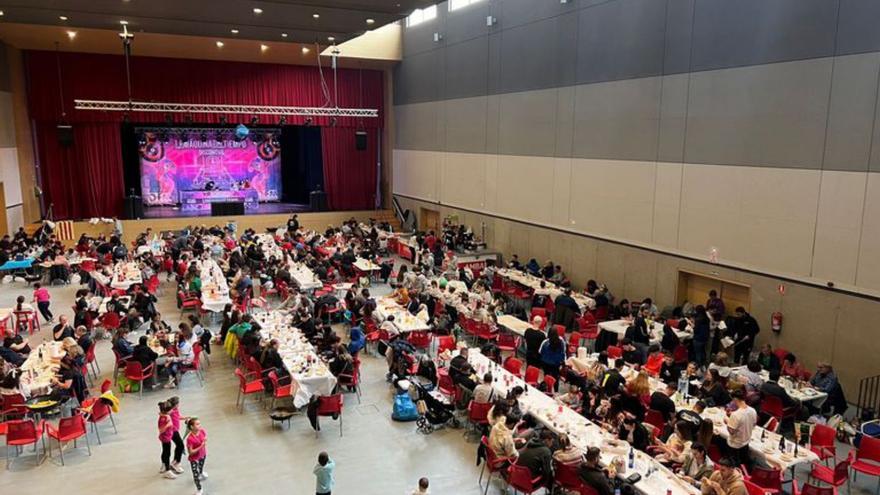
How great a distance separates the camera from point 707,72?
15125mm

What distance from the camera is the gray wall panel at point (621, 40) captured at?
16.6 meters

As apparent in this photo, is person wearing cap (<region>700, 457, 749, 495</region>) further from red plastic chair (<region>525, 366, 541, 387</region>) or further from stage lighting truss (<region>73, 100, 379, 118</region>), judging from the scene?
stage lighting truss (<region>73, 100, 379, 118</region>)

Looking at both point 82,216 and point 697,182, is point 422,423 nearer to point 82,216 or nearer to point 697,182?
point 697,182

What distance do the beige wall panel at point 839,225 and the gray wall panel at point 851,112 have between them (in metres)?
0.28

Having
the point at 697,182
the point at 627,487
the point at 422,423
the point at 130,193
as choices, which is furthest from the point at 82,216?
the point at 627,487

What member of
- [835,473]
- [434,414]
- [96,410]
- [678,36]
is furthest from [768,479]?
[678,36]

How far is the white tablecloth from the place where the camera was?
37.5 ft

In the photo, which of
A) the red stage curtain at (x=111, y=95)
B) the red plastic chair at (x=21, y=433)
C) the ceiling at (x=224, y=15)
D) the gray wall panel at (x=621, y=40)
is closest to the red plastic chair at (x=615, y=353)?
the gray wall panel at (x=621, y=40)

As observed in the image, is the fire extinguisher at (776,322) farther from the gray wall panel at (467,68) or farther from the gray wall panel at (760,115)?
the gray wall panel at (467,68)

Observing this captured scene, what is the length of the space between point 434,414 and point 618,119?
10.8 meters

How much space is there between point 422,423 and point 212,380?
5.10 meters

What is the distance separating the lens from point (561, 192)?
20.5 meters

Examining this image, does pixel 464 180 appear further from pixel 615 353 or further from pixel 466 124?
pixel 615 353

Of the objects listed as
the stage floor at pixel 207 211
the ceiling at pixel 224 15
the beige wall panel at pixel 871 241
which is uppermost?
the ceiling at pixel 224 15
